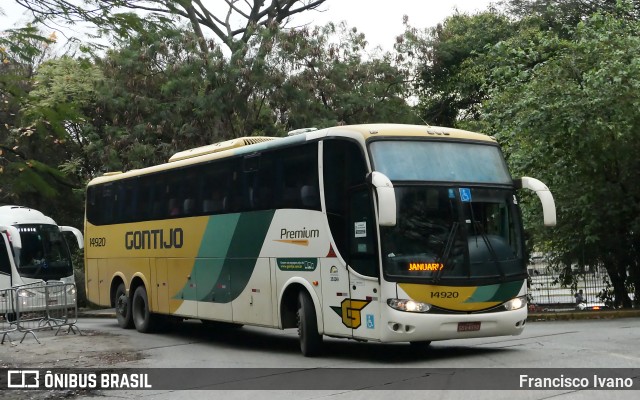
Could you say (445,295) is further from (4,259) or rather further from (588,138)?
(4,259)

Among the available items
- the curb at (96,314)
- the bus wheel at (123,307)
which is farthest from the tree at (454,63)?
the bus wheel at (123,307)

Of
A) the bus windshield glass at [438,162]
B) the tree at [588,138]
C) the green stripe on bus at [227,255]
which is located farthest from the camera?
the tree at [588,138]

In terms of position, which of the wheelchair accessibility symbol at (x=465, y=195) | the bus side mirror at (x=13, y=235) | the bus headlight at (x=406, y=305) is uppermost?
the bus side mirror at (x=13, y=235)

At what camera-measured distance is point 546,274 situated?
24.5 m

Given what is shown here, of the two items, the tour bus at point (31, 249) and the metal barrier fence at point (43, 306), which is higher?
the tour bus at point (31, 249)

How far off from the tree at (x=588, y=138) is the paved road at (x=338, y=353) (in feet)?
10.4

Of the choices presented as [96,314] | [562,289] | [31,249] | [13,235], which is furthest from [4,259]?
[562,289]

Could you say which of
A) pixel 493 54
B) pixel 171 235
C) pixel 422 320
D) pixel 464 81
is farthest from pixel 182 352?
pixel 464 81

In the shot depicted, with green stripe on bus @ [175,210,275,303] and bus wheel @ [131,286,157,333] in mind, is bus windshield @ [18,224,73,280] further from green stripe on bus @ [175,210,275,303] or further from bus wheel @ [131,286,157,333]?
green stripe on bus @ [175,210,275,303]

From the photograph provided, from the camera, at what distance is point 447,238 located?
12898 mm

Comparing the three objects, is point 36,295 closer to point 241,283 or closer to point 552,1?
point 241,283

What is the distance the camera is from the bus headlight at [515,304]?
13.4 metres

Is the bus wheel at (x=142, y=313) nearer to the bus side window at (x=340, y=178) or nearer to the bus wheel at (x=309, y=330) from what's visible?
the bus wheel at (x=309, y=330)

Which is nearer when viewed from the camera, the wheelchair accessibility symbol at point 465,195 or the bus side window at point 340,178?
the wheelchair accessibility symbol at point 465,195
